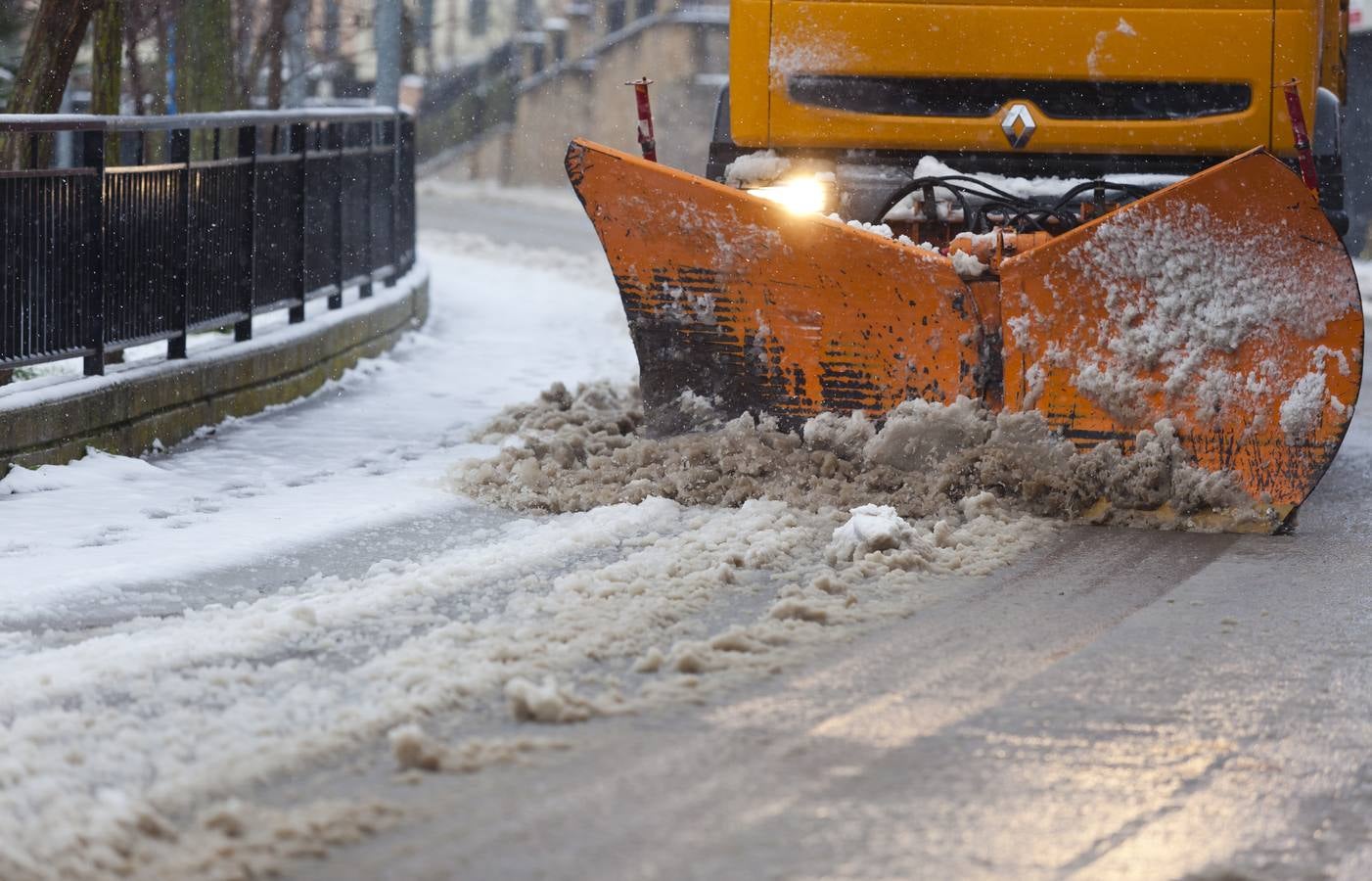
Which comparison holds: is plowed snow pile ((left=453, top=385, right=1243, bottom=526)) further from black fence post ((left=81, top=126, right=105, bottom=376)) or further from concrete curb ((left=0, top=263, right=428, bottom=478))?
black fence post ((left=81, top=126, right=105, bottom=376))

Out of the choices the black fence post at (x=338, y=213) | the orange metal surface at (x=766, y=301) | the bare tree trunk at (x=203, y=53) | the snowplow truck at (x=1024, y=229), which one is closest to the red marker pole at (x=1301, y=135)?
the snowplow truck at (x=1024, y=229)

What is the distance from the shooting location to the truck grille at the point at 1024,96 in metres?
7.66

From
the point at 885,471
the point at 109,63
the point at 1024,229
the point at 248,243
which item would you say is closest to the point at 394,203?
the point at 109,63

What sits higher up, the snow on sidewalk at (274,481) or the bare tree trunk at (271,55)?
the bare tree trunk at (271,55)

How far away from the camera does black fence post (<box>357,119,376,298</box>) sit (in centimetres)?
1234

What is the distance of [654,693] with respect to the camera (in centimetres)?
438

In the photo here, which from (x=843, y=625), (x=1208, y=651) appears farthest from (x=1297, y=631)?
(x=843, y=625)

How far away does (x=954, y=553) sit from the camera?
5930 millimetres

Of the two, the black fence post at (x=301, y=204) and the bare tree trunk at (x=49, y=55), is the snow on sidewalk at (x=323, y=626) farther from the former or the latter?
the black fence post at (x=301, y=204)

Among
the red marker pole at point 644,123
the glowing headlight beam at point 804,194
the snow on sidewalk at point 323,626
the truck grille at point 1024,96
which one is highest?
the truck grille at point 1024,96

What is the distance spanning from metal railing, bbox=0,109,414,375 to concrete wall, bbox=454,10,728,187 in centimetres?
2471

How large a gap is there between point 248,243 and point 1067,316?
4.35 m

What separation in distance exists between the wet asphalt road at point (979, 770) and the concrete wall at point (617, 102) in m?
30.9

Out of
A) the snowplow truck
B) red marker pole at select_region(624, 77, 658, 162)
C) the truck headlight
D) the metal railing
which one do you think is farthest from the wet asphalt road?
the metal railing
